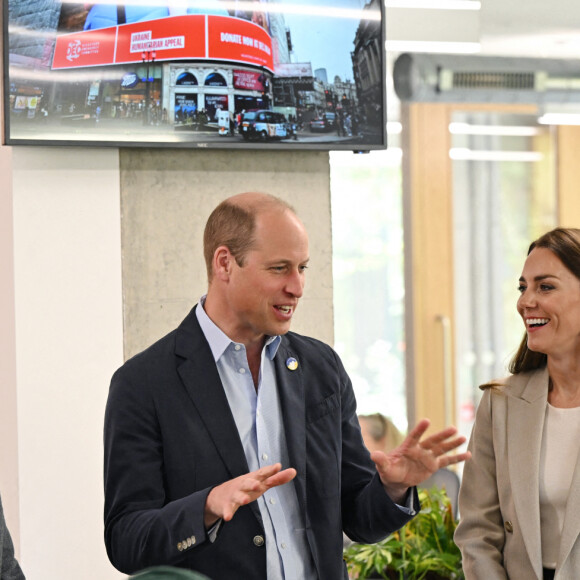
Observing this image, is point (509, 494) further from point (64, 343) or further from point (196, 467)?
point (64, 343)

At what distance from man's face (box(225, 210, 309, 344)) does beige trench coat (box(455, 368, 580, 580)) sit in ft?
2.62

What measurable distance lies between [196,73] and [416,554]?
174 cm

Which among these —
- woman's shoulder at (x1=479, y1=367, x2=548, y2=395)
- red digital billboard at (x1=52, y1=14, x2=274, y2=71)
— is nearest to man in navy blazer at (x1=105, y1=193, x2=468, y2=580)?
woman's shoulder at (x1=479, y1=367, x2=548, y2=395)

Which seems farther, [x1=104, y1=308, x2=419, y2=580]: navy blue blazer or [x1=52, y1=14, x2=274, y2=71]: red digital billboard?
[x1=52, y1=14, x2=274, y2=71]: red digital billboard

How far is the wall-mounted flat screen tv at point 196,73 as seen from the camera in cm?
290

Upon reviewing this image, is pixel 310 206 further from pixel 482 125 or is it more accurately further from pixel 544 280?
pixel 482 125

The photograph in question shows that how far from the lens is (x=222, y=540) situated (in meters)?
2.03

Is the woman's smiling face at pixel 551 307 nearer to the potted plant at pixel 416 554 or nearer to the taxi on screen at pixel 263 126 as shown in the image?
the potted plant at pixel 416 554

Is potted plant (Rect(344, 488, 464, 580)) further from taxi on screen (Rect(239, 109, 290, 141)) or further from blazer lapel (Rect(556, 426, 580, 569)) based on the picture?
taxi on screen (Rect(239, 109, 290, 141))

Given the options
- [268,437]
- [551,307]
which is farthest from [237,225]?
[551,307]

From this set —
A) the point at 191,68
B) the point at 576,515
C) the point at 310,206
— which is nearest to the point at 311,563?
the point at 576,515

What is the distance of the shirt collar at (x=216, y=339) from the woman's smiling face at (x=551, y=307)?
780 millimetres

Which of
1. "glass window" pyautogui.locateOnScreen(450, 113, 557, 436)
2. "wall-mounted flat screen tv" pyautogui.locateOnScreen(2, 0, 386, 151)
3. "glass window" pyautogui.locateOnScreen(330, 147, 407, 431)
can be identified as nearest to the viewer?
"wall-mounted flat screen tv" pyautogui.locateOnScreen(2, 0, 386, 151)

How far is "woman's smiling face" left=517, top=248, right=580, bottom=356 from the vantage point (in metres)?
2.56
